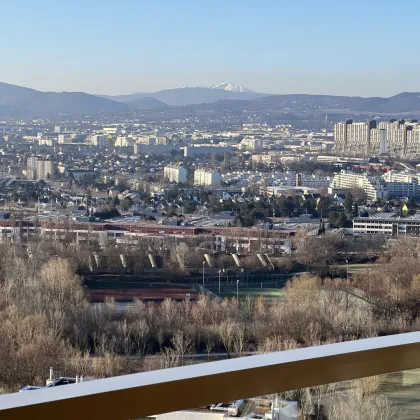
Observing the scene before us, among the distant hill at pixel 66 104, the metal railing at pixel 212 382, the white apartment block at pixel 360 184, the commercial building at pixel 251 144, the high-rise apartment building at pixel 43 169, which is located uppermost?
the distant hill at pixel 66 104

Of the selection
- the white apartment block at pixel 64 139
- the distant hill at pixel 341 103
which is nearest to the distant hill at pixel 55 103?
the white apartment block at pixel 64 139

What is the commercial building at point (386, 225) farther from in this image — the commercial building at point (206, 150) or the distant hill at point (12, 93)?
the distant hill at point (12, 93)

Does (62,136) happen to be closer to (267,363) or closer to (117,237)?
(117,237)

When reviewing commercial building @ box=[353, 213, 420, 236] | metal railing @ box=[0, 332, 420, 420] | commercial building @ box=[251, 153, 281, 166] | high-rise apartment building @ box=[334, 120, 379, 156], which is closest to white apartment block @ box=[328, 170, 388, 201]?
high-rise apartment building @ box=[334, 120, 379, 156]

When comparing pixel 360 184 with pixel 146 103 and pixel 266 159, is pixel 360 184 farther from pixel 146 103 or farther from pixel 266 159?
pixel 146 103

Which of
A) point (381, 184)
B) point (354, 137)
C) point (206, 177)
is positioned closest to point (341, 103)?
point (354, 137)

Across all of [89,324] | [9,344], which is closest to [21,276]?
[89,324]
